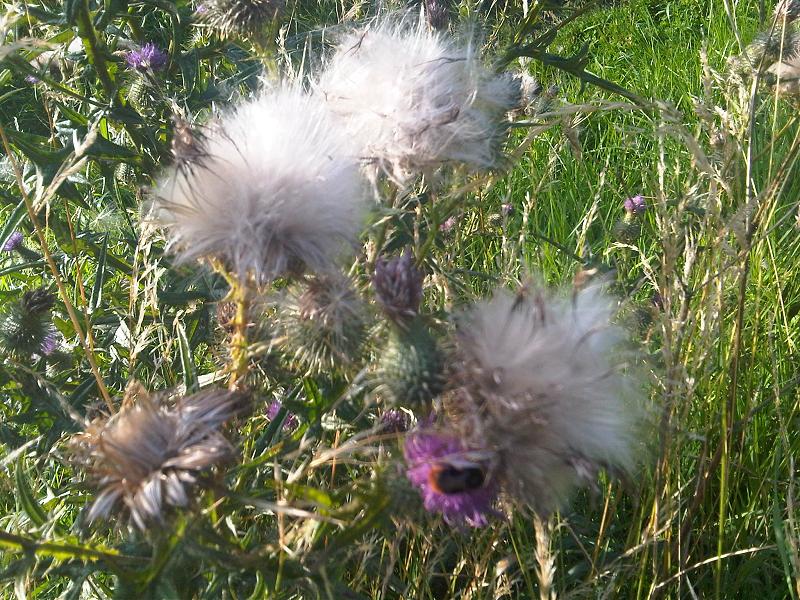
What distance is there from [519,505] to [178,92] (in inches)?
73.4

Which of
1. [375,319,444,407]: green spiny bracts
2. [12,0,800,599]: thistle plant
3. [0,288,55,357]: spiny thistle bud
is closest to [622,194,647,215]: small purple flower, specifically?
[12,0,800,599]: thistle plant

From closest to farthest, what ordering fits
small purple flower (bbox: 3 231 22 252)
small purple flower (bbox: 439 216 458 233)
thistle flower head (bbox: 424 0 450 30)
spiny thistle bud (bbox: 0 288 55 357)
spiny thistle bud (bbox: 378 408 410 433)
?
spiny thistle bud (bbox: 378 408 410 433), spiny thistle bud (bbox: 0 288 55 357), small purple flower (bbox: 439 216 458 233), thistle flower head (bbox: 424 0 450 30), small purple flower (bbox: 3 231 22 252)

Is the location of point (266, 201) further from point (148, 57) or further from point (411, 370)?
point (148, 57)

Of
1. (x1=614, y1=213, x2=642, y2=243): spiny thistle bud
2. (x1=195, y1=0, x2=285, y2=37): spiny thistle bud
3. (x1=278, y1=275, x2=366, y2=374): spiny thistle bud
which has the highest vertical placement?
(x1=195, y1=0, x2=285, y2=37): spiny thistle bud

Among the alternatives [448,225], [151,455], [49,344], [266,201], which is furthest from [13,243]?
[151,455]

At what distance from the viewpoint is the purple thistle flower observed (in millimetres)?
1057

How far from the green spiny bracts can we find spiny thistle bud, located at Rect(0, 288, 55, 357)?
133 cm

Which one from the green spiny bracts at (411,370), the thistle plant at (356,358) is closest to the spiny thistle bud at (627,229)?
the thistle plant at (356,358)

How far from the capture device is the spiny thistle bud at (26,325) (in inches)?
84.1

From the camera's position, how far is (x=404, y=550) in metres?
2.12

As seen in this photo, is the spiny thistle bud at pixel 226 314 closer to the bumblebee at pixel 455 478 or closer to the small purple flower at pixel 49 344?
the bumblebee at pixel 455 478

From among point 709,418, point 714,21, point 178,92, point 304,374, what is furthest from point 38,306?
point 714,21

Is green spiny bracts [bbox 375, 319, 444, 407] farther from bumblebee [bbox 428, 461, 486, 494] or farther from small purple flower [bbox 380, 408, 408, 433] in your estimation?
small purple flower [bbox 380, 408, 408, 433]

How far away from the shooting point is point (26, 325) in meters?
2.15
